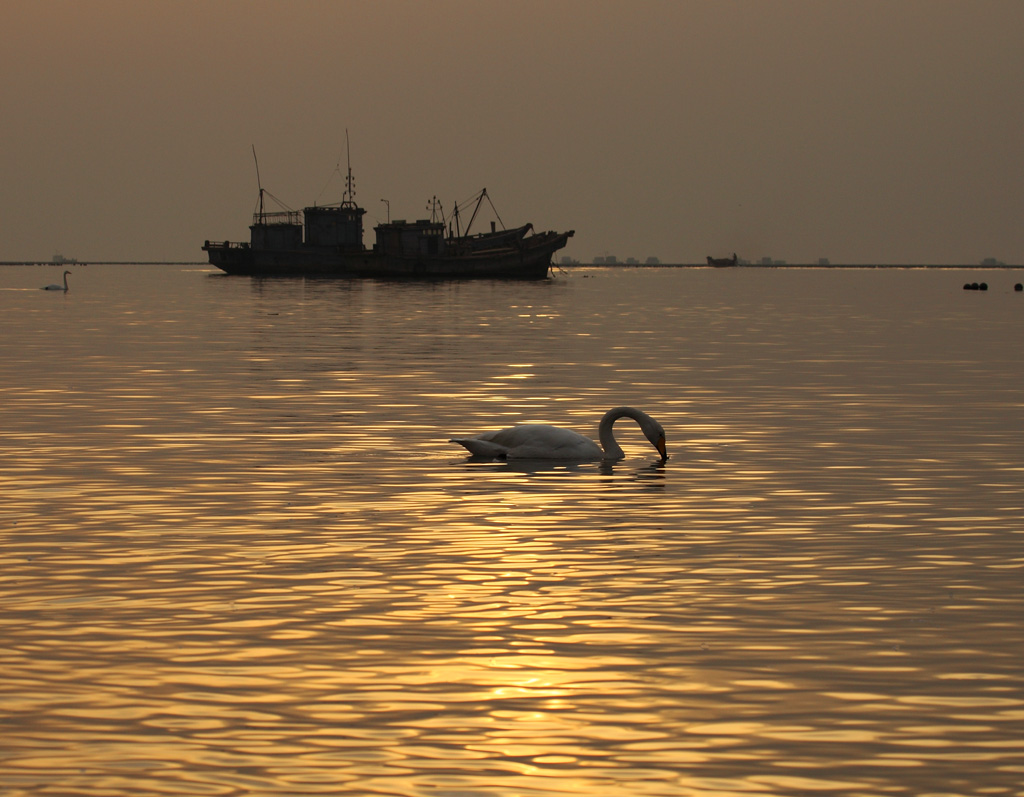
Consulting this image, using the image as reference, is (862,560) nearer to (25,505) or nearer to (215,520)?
(215,520)

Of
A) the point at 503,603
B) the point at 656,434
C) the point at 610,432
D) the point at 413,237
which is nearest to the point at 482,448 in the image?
the point at 610,432

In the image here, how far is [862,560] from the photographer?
1438cm

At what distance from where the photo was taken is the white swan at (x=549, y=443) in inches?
865

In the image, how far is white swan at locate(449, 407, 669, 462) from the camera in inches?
865

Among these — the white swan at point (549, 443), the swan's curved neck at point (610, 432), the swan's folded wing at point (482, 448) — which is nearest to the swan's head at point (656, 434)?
the white swan at point (549, 443)

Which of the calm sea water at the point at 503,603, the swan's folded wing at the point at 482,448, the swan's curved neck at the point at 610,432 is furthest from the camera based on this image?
the swan's curved neck at the point at 610,432

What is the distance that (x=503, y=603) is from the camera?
41.0 feet

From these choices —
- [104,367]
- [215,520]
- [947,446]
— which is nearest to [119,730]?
[215,520]

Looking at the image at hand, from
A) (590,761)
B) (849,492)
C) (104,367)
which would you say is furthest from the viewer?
(104,367)

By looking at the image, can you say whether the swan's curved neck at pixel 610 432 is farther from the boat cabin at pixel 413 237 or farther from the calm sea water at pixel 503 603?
the boat cabin at pixel 413 237

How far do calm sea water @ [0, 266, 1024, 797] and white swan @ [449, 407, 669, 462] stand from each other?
383 mm

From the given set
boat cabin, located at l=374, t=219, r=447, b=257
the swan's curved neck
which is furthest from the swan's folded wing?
boat cabin, located at l=374, t=219, r=447, b=257

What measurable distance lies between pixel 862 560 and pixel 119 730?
7.72 meters

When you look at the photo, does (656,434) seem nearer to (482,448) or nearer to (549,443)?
(549,443)
